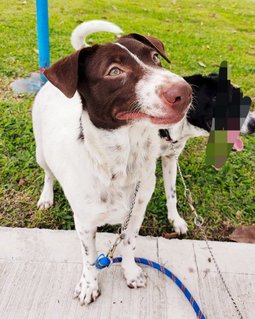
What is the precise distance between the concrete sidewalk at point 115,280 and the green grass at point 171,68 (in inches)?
10.5

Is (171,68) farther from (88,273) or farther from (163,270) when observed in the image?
(88,273)

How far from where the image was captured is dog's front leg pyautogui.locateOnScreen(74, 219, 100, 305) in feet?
8.74

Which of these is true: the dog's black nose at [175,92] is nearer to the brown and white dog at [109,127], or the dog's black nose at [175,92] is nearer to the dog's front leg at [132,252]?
the brown and white dog at [109,127]

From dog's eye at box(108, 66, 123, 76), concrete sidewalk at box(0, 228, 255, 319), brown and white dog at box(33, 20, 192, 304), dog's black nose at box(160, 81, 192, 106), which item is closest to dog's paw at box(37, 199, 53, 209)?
concrete sidewalk at box(0, 228, 255, 319)

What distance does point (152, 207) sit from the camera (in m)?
3.65

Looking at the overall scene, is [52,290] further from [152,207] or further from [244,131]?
[244,131]

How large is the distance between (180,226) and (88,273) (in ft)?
3.25

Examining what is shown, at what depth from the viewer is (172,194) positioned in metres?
3.42

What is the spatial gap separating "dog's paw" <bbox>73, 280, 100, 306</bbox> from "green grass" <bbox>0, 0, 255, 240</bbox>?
0.73 m

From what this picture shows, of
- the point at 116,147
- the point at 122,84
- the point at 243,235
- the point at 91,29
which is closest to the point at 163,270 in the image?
the point at 243,235

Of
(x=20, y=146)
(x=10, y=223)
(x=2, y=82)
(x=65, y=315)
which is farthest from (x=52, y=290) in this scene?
(x=2, y=82)

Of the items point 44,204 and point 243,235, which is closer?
point 243,235

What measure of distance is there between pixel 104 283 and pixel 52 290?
387mm

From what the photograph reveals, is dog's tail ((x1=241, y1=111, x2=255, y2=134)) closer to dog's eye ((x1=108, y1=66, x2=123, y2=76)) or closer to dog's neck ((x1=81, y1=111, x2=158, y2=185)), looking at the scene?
dog's neck ((x1=81, y1=111, x2=158, y2=185))
